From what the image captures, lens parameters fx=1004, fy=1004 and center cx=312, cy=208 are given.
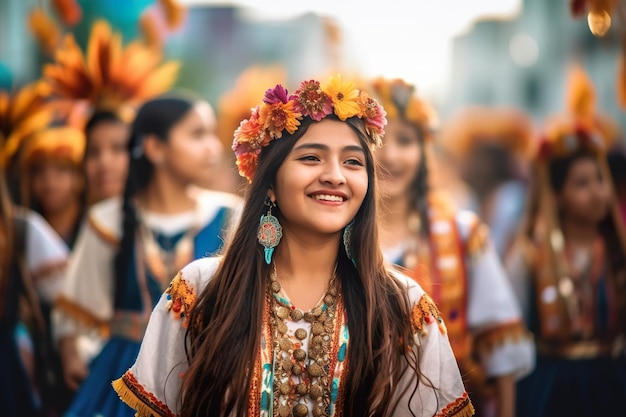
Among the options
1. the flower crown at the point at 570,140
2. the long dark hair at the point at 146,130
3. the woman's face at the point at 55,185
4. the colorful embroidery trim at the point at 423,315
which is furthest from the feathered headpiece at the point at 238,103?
the colorful embroidery trim at the point at 423,315

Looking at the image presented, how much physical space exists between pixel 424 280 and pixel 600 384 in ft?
5.63

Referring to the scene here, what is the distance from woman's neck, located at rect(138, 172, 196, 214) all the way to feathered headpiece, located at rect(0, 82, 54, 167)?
112 centimetres

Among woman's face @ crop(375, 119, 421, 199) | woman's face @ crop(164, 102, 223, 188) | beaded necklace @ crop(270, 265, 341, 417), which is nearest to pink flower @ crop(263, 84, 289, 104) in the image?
beaded necklace @ crop(270, 265, 341, 417)

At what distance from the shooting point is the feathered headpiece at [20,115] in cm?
623

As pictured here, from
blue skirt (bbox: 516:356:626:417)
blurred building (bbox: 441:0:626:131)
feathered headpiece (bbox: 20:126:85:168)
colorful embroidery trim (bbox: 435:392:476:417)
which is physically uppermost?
blurred building (bbox: 441:0:626:131)

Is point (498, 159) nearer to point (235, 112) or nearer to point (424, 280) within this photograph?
point (235, 112)

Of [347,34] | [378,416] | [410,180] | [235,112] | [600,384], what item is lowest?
[600,384]

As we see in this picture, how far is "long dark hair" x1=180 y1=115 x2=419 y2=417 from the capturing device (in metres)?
2.75

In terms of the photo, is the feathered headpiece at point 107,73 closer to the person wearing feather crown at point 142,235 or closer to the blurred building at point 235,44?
the person wearing feather crown at point 142,235

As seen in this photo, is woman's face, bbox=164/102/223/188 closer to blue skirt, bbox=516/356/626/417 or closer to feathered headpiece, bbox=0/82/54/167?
feathered headpiece, bbox=0/82/54/167

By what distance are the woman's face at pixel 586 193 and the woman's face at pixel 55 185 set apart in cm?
329

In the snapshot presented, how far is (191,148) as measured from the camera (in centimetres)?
562

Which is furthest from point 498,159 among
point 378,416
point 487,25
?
point 487,25

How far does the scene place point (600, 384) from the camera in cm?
584
